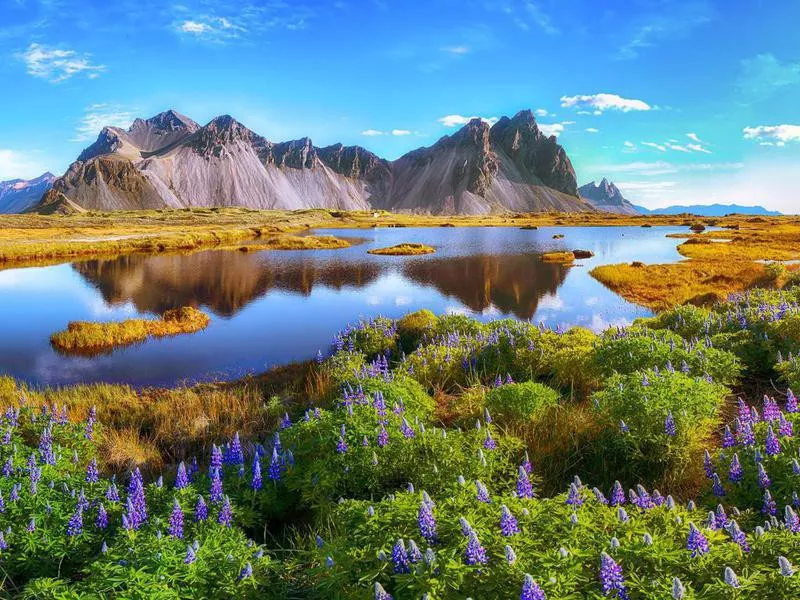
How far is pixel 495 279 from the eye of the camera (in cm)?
3806

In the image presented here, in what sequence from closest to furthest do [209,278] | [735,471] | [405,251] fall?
[735,471]
[209,278]
[405,251]

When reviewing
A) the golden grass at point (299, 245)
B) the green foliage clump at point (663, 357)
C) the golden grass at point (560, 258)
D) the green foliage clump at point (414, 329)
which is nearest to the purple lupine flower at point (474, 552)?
the green foliage clump at point (663, 357)

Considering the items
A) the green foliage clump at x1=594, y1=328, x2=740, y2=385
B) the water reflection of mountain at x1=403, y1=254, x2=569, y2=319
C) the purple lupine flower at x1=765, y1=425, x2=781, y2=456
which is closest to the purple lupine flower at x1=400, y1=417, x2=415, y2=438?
the purple lupine flower at x1=765, y1=425, x2=781, y2=456

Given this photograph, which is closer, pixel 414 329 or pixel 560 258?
pixel 414 329

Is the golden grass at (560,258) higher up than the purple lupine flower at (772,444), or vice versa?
the golden grass at (560,258)

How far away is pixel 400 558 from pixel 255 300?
28845 mm

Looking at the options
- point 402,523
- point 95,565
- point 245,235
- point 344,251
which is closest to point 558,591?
point 402,523

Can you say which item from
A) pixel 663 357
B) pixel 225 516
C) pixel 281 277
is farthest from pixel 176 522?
pixel 281 277

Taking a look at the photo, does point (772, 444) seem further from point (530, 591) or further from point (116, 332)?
point (116, 332)

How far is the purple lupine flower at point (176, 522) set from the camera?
16.8 ft

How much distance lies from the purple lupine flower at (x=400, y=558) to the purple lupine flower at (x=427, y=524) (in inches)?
9.1

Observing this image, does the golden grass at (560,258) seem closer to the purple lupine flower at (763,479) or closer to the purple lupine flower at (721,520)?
the purple lupine flower at (763,479)

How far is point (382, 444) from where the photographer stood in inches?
246

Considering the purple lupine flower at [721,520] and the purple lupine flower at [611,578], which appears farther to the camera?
the purple lupine flower at [721,520]
